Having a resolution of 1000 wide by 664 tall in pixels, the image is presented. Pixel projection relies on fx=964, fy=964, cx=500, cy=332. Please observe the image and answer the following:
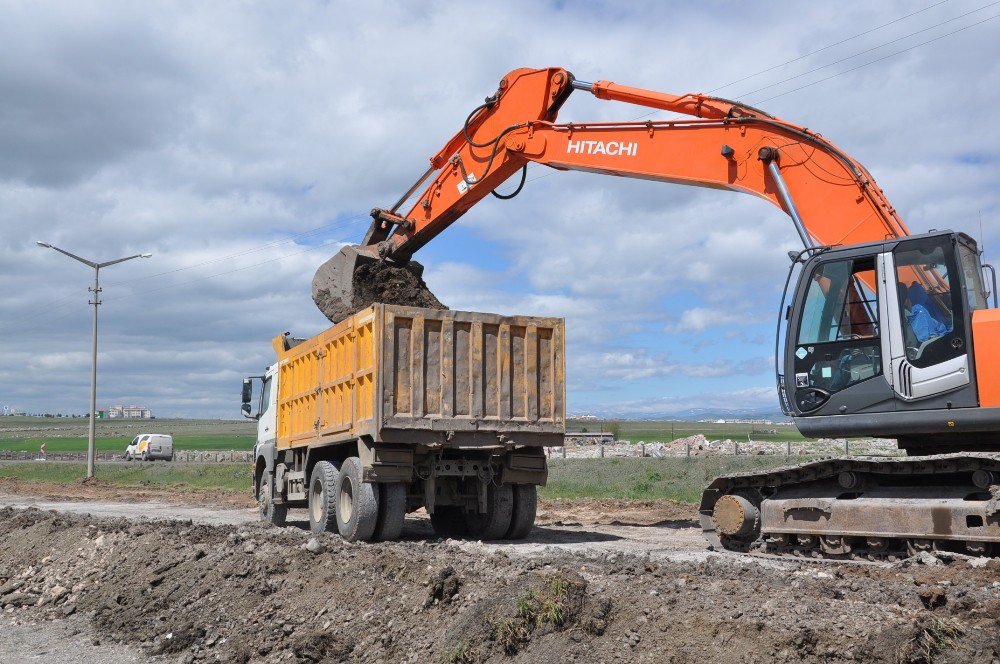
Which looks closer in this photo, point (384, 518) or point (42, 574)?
point (384, 518)

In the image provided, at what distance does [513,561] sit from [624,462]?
1006 inches

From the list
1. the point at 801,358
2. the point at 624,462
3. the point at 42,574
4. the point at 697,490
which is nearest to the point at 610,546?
the point at 801,358

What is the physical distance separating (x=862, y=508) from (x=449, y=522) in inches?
283

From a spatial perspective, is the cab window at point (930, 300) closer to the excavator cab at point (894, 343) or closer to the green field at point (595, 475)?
the excavator cab at point (894, 343)

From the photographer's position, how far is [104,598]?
A: 12.3m

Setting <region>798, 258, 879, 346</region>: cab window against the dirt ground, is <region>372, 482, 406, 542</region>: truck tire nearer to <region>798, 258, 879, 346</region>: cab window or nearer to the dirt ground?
the dirt ground

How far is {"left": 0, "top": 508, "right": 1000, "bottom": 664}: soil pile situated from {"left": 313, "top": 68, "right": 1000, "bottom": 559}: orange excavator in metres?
0.69

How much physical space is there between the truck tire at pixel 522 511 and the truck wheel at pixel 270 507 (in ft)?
17.6

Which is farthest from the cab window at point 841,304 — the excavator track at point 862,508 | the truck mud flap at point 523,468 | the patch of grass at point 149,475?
the patch of grass at point 149,475

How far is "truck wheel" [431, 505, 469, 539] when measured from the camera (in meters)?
14.9

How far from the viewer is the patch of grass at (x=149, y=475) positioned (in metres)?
38.7

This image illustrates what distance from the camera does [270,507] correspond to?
1769cm

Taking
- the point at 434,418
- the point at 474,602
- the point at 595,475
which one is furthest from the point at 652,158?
the point at 595,475

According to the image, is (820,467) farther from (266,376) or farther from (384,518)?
(266,376)
